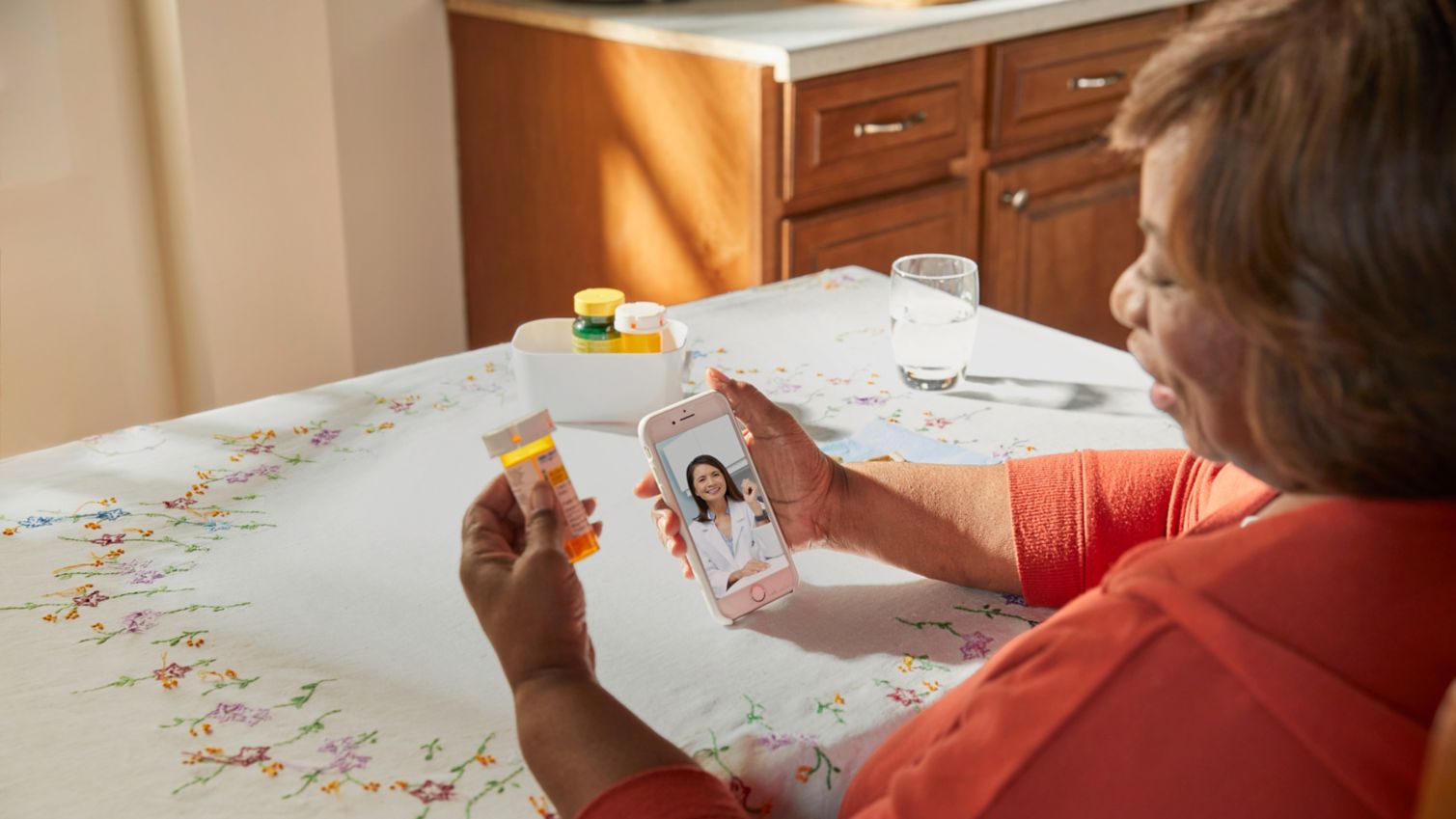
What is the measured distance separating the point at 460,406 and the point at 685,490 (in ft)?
1.17

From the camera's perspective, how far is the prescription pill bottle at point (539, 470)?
Answer: 2.79ft

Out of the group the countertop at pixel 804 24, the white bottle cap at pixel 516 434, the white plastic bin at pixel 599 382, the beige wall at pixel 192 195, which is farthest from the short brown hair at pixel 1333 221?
the beige wall at pixel 192 195

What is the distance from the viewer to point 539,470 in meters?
0.85

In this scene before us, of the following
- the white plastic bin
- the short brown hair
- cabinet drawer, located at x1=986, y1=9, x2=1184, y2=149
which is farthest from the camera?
cabinet drawer, located at x1=986, y1=9, x2=1184, y2=149

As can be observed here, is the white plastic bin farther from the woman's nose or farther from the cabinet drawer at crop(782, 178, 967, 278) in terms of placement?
the cabinet drawer at crop(782, 178, 967, 278)

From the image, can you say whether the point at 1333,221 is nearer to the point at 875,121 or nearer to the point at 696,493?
the point at 696,493

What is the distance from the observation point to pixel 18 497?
1.05 meters

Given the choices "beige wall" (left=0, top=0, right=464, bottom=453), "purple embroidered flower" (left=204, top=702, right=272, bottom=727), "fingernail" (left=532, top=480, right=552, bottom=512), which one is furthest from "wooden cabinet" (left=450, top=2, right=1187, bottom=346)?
"purple embroidered flower" (left=204, top=702, right=272, bottom=727)

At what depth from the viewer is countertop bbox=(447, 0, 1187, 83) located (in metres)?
2.04

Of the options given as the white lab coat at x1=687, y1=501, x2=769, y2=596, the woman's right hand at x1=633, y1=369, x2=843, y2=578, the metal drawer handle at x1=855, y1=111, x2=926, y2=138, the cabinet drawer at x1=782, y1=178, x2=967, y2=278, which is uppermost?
the metal drawer handle at x1=855, y1=111, x2=926, y2=138

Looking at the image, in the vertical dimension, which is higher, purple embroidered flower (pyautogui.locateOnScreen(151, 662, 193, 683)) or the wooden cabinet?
the wooden cabinet

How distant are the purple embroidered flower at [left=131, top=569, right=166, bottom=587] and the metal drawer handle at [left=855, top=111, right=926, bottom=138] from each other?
1.42 meters

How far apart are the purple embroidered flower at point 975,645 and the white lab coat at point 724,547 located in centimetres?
14

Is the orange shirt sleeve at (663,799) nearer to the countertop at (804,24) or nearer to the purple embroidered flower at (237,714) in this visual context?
the purple embroidered flower at (237,714)
